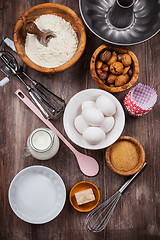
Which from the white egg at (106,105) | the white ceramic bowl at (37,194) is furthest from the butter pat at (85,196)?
the white egg at (106,105)

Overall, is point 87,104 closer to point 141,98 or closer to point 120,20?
point 141,98

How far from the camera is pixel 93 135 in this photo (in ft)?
2.80

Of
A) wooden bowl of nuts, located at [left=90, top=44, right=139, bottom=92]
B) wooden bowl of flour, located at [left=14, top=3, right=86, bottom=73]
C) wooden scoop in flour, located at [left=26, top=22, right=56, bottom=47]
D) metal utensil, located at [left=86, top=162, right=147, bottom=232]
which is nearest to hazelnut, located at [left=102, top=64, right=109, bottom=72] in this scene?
wooden bowl of nuts, located at [left=90, top=44, right=139, bottom=92]

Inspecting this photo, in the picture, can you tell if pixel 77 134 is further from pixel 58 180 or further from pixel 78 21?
pixel 78 21

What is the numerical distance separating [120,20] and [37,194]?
730 millimetres

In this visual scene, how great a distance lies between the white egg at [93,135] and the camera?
0.85 metres

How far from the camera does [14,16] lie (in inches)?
41.3

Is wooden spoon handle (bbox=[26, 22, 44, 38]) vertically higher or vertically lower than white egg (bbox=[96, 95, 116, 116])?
higher

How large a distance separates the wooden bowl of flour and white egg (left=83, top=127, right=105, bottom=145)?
245 mm

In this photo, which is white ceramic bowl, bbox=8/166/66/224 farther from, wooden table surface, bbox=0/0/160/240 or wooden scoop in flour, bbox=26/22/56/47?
wooden scoop in flour, bbox=26/22/56/47

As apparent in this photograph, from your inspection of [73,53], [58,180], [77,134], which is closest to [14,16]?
[73,53]

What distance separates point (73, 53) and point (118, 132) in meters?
0.35

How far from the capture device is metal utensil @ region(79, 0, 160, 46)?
94 centimetres

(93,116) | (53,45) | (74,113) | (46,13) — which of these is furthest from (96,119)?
(46,13)
